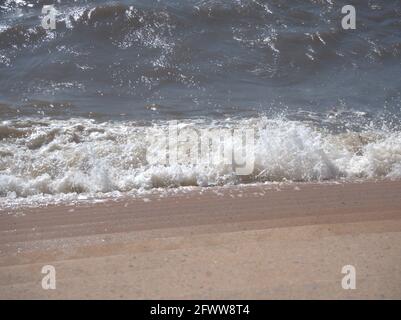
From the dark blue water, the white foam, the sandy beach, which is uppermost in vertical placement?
the dark blue water

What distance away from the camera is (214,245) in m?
3.76

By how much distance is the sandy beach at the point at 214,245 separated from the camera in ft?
10.6

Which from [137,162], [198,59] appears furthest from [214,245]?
[198,59]

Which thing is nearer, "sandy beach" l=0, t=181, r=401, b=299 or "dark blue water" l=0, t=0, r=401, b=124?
"sandy beach" l=0, t=181, r=401, b=299

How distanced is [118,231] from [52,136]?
2636 millimetres

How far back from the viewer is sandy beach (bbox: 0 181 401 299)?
10.6 ft
